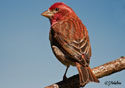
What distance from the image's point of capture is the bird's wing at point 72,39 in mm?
4880

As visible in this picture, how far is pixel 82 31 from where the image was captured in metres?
5.79

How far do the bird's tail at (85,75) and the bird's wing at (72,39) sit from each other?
5.6 inches

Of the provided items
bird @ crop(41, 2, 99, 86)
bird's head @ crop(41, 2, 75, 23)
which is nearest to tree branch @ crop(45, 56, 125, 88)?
bird @ crop(41, 2, 99, 86)

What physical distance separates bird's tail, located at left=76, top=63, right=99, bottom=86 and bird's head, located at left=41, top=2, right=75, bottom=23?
1981mm

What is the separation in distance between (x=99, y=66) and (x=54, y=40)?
51.6 inches

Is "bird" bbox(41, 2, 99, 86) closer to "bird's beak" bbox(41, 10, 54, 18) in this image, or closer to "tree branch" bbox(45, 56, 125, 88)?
"bird's beak" bbox(41, 10, 54, 18)

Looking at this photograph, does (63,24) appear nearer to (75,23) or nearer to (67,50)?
(75,23)

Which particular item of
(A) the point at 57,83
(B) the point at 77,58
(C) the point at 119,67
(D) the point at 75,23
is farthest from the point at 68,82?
(D) the point at 75,23

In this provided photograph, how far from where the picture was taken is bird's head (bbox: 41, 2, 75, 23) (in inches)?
248

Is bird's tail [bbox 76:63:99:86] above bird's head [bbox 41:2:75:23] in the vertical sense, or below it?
below

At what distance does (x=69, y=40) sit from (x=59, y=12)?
1.42 meters

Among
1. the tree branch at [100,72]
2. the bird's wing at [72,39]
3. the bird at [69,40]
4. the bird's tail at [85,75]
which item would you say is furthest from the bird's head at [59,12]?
the bird's tail at [85,75]

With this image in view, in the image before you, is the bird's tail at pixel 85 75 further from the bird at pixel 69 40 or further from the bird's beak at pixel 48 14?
the bird's beak at pixel 48 14

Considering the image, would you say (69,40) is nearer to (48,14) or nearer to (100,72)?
(100,72)
